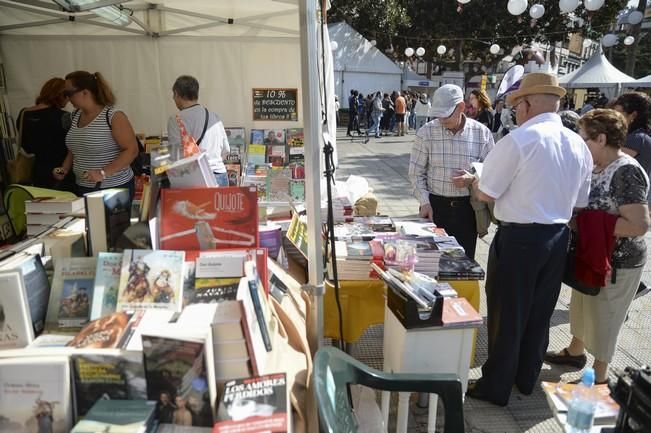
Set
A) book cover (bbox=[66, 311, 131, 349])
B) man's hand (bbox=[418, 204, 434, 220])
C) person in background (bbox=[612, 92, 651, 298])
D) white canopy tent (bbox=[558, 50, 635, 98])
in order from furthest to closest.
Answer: white canopy tent (bbox=[558, 50, 635, 98]) → person in background (bbox=[612, 92, 651, 298]) → man's hand (bbox=[418, 204, 434, 220]) → book cover (bbox=[66, 311, 131, 349])

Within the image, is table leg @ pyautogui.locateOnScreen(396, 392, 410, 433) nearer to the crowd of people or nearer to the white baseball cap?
the crowd of people

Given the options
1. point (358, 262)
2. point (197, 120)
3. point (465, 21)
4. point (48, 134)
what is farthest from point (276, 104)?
point (465, 21)

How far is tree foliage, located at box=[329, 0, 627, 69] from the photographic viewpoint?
22.0 meters

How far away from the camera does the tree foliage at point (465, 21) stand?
22.0 m

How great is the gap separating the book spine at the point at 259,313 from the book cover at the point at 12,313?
701mm

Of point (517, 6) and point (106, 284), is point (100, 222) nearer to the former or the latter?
point (106, 284)

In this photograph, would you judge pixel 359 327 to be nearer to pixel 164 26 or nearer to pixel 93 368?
pixel 93 368

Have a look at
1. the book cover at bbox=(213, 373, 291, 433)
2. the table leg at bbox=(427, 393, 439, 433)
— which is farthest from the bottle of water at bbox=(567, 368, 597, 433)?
the book cover at bbox=(213, 373, 291, 433)

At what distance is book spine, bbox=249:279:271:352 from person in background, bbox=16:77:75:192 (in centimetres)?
267

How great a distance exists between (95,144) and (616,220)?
302 centimetres

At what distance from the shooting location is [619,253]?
92.0 inches

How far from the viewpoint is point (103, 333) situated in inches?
51.7

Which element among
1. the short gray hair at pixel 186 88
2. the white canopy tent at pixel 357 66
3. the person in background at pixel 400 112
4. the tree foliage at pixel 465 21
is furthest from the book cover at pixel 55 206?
the tree foliage at pixel 465 21

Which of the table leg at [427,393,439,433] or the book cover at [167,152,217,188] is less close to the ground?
the book cover at [167,152,217,188]
